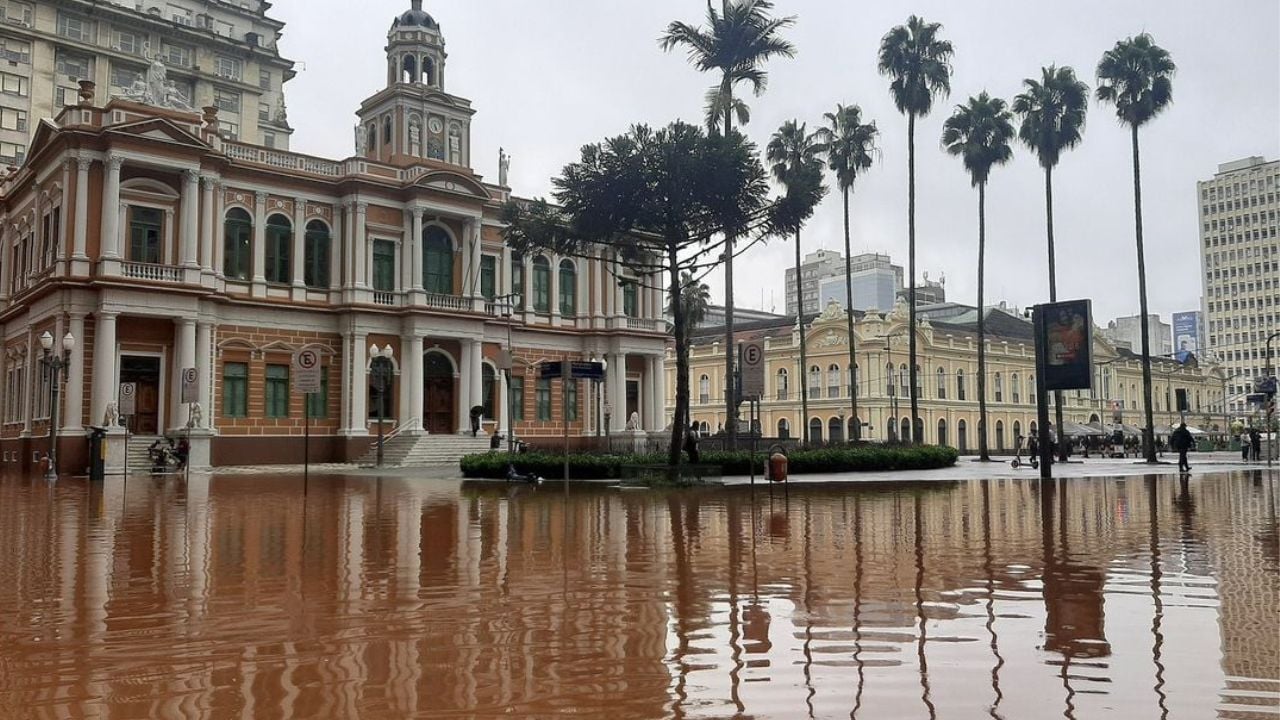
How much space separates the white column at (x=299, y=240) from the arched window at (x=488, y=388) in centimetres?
991

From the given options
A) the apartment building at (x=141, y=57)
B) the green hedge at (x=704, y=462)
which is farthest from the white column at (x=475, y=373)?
the apartment building at (x=141, y=57)

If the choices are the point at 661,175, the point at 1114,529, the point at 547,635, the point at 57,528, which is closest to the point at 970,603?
the point at 547,635

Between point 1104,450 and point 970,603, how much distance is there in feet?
178

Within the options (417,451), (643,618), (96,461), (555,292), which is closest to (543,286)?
(555,292)

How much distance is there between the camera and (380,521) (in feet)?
47.9

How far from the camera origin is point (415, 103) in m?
50.9

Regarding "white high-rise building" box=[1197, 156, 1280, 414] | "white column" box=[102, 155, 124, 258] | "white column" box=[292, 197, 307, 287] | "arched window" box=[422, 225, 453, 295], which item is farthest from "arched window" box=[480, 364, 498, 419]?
"white high-rise building" box=[1197, 156, 1280, 414]

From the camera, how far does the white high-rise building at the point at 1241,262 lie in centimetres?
13200

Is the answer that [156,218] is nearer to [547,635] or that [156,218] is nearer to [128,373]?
[128,373]

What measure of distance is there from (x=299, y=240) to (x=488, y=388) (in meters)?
11.5

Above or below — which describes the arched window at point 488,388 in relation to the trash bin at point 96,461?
above

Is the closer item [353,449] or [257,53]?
[353,449]

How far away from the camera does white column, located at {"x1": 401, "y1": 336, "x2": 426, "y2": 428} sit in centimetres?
4450

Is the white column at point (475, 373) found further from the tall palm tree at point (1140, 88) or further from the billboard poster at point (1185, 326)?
the billboard poster at point (1185, 326)
